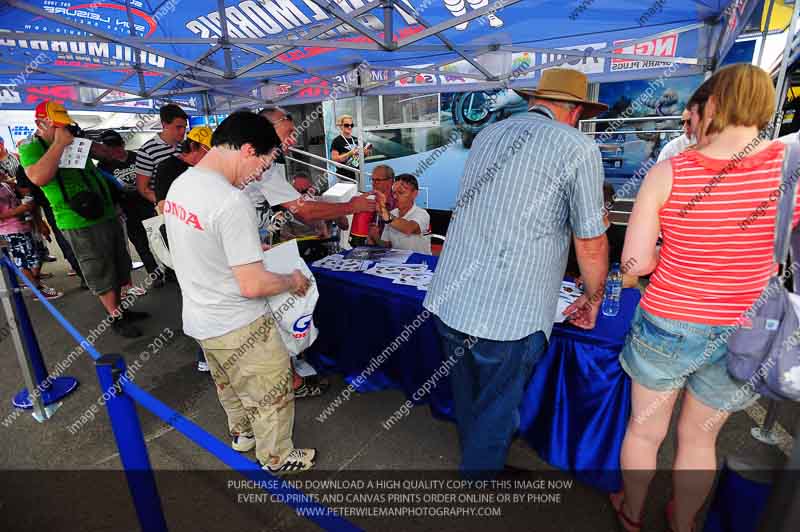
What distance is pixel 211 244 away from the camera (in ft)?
4.69

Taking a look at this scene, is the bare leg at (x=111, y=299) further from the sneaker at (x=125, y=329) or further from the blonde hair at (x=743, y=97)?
the blonde hair at (x=743, y=97)

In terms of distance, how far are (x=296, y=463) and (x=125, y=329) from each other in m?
2.38

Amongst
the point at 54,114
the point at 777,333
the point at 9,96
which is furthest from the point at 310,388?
the point at 9,96

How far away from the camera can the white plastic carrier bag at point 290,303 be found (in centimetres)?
184

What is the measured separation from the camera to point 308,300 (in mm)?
1919

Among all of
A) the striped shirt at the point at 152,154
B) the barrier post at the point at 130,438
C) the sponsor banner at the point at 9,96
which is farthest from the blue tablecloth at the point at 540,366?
the sponsor banner at the point at 9,96

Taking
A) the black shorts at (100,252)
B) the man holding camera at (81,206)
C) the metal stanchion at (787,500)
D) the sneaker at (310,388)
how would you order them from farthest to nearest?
the black shorts at (100,252) → the man holding camera at (81,206) → the sneaker at (310,388) → the metal stanchion at (787,500)

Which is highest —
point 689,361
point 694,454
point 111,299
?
point 689,361

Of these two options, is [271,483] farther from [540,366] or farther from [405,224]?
[405,224]

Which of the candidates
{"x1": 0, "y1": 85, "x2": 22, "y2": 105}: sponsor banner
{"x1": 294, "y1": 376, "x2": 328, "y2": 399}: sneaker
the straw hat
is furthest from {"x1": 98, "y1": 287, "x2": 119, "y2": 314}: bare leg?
{"x1": 0, "y1": 85, "x2": 22, "y2": 105}: sponsor banner

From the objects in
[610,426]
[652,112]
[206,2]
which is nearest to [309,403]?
[610,426]

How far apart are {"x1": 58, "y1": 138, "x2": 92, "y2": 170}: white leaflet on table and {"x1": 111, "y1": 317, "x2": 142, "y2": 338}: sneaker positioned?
53.1 inches

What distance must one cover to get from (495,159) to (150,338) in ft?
11.0

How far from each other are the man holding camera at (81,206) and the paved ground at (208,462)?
734 mm
